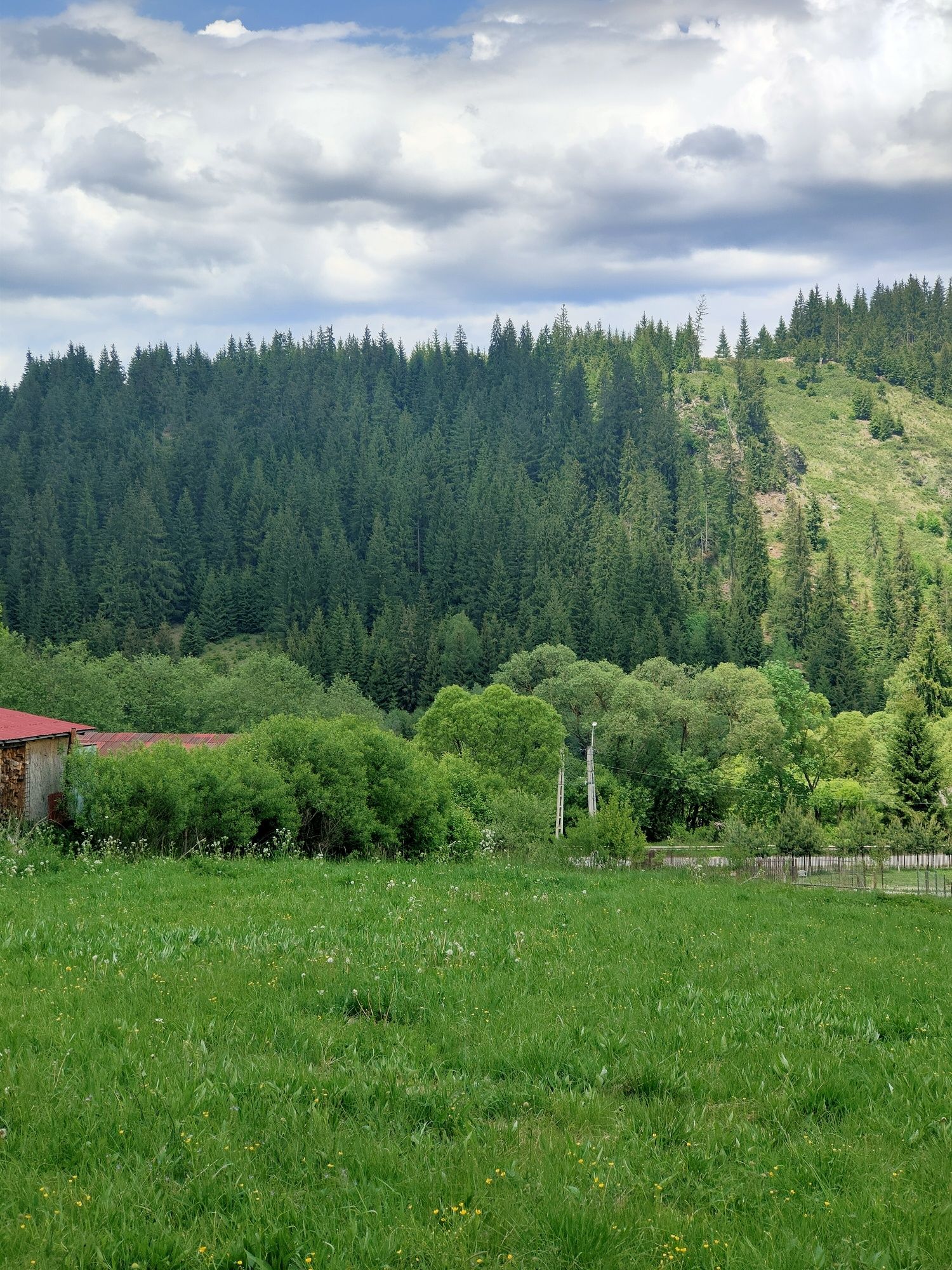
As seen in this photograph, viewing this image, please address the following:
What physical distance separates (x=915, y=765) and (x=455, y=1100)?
249 ft

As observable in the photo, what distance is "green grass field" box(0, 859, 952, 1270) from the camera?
5.11m

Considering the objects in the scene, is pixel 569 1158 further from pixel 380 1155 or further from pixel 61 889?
pixel 61 889

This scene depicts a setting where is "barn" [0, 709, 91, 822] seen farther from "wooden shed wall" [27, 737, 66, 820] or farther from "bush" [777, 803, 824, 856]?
"bush" [777, 803, 824, 856]

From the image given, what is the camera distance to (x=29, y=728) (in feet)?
68.2

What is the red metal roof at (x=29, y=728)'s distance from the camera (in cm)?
1988

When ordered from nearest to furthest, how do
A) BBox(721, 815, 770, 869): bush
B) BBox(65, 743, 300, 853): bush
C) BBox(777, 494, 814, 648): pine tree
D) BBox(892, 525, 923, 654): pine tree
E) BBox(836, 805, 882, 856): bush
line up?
BBox(65, 743, 300, 853): bush < BBox(721, 815, 770, 869): bush < BBox(836, 805, 882, 856): bush < BBox(892, 525, 923, 654): pine tree < BBox(777, 494, 814, 648): pine tree

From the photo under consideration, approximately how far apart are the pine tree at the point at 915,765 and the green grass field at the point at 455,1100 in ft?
221

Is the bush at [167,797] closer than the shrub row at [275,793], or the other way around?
the bush at [167,797]

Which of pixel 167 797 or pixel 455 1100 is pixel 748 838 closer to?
pixel 167 797

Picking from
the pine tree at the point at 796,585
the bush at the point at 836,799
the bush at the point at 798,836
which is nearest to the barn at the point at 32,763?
the bush at the point at 798,836

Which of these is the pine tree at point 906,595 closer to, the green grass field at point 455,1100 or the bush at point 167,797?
the bush at point 167,797

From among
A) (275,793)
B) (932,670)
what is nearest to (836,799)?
(932,670)

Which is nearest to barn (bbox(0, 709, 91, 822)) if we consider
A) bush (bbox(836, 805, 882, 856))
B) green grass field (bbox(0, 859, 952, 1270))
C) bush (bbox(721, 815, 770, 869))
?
green grass field (bbox(0, 859, 952, 1270))

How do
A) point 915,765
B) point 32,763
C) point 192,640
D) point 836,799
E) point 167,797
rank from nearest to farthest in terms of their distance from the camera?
point 32,763 → point 167,797 → point 915,765 → point 836,799 → point 192,640
